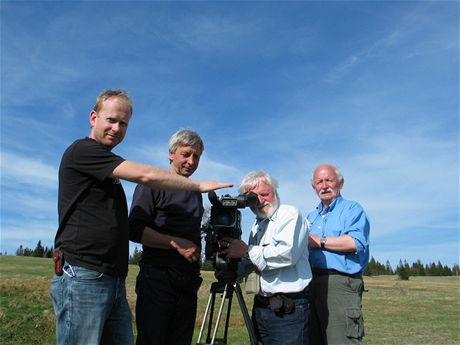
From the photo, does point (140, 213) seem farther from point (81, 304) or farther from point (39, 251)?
point (39, 251)

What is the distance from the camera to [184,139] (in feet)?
13.5

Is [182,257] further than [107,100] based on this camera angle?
Yes

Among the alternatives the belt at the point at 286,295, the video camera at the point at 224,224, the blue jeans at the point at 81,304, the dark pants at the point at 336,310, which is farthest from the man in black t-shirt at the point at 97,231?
the dark pants at the point at 336,310

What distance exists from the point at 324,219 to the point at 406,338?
9412 mm

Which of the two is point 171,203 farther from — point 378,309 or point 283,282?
point 378,309

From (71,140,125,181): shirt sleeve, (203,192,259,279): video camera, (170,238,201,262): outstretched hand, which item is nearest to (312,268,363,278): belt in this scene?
(203,192,259,279): video camera

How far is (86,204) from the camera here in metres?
→ 3.02

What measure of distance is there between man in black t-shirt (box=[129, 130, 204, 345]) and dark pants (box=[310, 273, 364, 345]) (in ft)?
4.23

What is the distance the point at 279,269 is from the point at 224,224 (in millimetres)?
635

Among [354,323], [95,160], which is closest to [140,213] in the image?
[95,160]

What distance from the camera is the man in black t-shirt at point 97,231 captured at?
286 centimetres

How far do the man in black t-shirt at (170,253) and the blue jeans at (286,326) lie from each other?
2.28 feet

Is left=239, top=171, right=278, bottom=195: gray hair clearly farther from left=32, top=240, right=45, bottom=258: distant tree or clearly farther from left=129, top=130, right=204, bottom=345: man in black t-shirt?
left=32, top=240, right=45, bottom=258: distant tree

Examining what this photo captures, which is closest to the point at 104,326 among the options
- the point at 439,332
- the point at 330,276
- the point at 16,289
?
the point at 330,276
